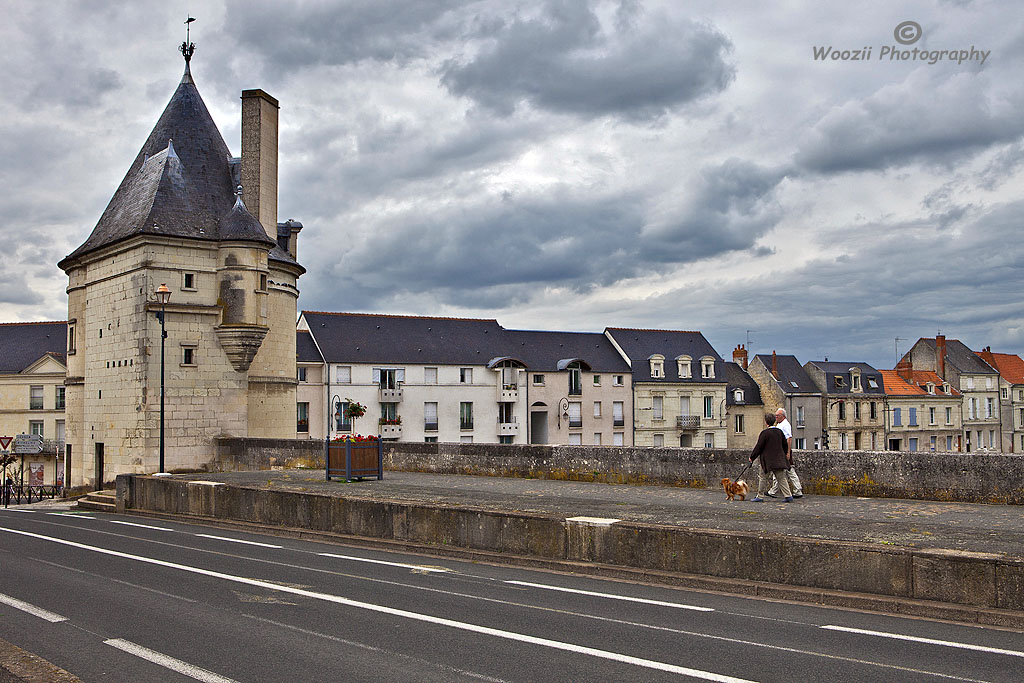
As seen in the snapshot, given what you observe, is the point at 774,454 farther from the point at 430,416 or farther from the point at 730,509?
the point at 430,416

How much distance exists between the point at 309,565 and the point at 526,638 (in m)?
5.22

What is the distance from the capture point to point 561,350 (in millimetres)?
68812

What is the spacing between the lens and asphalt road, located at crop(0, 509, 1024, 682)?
21.3 feet

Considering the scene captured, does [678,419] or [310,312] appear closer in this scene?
[310,312]

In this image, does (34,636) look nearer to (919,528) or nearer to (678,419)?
(919,528)

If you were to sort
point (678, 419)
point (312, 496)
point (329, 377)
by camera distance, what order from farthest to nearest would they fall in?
1. point (678, 419)
2. point (329, 377)
3. point (312, 496)

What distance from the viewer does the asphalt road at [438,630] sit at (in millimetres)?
6488

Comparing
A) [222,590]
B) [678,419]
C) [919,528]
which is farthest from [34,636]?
[678,419]

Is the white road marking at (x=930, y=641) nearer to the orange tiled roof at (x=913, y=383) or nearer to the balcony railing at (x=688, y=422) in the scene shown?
the balcony railing at (x=688, y=422)

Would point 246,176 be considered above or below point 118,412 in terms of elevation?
above

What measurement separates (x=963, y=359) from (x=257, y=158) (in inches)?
2710

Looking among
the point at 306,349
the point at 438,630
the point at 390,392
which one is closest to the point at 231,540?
the point at 438,630

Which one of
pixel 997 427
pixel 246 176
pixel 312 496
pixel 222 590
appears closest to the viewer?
pixel 222 590

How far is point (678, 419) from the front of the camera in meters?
69.6
